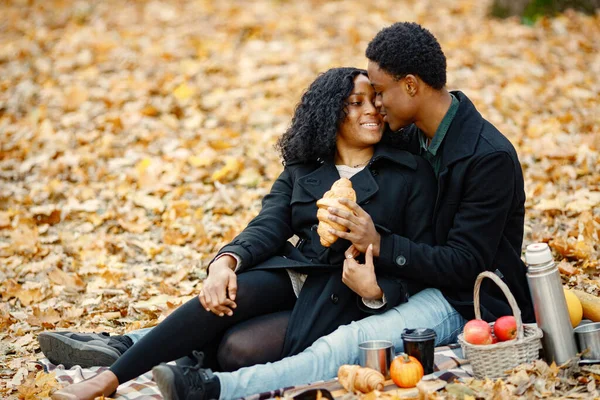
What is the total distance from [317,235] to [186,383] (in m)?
1.10

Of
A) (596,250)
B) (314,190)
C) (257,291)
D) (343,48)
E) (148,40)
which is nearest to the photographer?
(257,291)

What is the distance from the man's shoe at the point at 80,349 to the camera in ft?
12.4

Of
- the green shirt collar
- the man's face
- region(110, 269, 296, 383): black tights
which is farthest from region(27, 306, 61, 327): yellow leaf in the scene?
the green shirt collar

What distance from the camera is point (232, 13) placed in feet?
34.0

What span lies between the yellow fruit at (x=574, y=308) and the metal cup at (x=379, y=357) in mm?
917

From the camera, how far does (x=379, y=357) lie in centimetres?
326

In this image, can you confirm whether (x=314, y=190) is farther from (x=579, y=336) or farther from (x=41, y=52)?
(x=41, y=52)

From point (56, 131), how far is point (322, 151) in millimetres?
4730

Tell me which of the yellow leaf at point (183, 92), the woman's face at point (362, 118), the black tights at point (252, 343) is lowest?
the black tights at point (252, 343)

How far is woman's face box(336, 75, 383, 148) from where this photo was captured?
3826 millimetres

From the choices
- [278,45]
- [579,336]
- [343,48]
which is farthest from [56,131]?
[579,336]

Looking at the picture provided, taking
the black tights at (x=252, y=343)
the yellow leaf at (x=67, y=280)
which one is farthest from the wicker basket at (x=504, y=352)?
the yellow leaf at (x=67, y=280)

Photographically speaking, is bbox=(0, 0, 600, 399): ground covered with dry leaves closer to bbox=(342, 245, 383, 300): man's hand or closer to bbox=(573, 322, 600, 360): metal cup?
bbox=(573, 322, 600, 360): metal cup

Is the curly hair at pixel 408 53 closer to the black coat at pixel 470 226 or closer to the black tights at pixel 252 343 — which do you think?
the black coat at pixel 470 226
